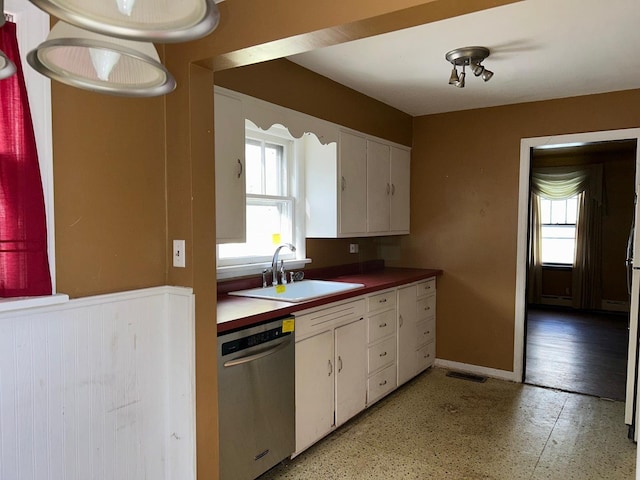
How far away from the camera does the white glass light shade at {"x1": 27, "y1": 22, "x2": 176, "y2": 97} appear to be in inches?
34.7

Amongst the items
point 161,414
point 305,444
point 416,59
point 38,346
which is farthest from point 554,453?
point 38,346

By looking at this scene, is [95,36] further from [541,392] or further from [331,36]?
[541,392]

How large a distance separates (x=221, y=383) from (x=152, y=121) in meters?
1.21

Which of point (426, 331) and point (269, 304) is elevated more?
point (269, 304)

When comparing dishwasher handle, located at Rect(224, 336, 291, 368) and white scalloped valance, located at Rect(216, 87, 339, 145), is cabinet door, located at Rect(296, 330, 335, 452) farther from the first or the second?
white scalloped valance, located at Rect(216, 87, 339, 145)

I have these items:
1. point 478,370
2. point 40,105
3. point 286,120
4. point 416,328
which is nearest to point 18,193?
point 40,105

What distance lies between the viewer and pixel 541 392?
3744mm

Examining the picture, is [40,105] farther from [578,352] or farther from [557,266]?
[557,266]

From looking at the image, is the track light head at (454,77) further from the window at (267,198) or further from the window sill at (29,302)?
the window sill at (29,302)

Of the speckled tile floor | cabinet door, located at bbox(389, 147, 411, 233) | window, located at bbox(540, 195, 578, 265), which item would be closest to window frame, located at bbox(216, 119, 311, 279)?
cabinet door, located at bbox(389, 147, 411, 233)

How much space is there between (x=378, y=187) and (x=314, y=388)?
6.14 ft

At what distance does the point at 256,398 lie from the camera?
2.29 m

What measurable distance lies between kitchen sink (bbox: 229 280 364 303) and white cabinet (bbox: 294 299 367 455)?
0.12 metres

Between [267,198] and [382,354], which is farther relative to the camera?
[382,354]
